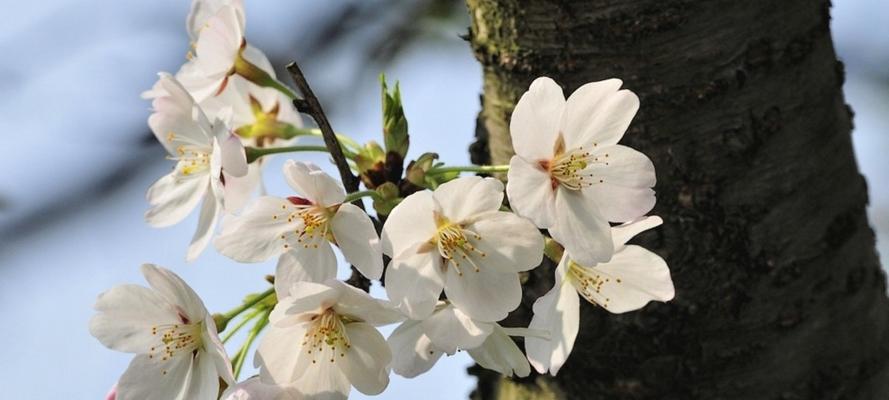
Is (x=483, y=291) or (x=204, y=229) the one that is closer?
(x=483, y=291)

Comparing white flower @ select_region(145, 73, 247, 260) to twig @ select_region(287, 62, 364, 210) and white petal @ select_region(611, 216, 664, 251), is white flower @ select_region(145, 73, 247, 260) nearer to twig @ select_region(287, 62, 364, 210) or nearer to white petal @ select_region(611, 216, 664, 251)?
twig @ select_region(287, 62, 364, 210)

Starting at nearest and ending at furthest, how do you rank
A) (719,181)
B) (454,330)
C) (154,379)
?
(454,330) → (154,379) → (719,181)

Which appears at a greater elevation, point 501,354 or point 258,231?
point 258,231

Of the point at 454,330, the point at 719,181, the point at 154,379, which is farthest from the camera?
the point at 719,181

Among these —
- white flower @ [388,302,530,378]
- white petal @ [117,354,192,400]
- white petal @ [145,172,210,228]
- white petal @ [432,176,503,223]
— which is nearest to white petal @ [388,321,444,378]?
white flower @ [388,302,530,378]

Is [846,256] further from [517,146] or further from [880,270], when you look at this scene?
[517,146]

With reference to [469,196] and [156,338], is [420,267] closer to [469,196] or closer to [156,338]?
[469,196]

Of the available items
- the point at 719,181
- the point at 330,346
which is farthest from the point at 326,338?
the point at 719,181

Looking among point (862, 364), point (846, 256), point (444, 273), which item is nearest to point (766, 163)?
point (846, 256)
